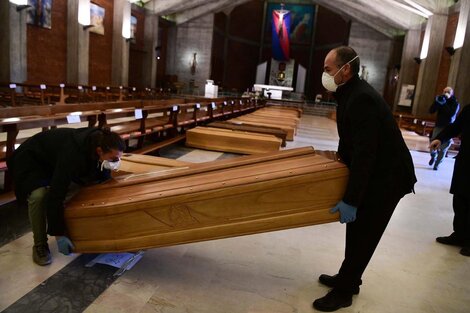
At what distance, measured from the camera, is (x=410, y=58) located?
68.2ft

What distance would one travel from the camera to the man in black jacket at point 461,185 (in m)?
3.30

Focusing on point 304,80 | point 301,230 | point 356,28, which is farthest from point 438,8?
point 301,230

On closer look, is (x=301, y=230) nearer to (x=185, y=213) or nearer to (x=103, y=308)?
(x=185, y=213)

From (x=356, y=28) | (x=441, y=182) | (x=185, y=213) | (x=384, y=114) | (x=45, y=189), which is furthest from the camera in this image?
(x=356, y=28)

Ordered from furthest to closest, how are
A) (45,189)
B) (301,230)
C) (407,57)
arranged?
1. (407,57)
2. (301,230)
3. (45,189)

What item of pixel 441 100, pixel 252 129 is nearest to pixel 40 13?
pixel 252 129

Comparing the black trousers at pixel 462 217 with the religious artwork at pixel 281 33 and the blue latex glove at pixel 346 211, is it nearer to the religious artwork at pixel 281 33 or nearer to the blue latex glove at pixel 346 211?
the blue latex glove at pixel 346 211

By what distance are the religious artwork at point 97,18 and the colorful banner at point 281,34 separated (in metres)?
12.1

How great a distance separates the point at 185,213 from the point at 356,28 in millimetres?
26182

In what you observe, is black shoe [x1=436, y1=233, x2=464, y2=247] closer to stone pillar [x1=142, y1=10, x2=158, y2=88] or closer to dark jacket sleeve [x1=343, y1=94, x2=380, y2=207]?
dark jacket sleeve [x1=343, y1=94, x2=380, y2=207]

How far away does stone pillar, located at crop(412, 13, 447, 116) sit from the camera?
16938 millimetres

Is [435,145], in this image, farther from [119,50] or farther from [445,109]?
[119,50]

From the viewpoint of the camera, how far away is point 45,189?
7.79 ft

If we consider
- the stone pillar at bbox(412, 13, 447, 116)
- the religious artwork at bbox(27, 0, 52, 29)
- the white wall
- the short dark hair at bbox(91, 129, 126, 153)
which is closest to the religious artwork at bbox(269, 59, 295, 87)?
the white wall
